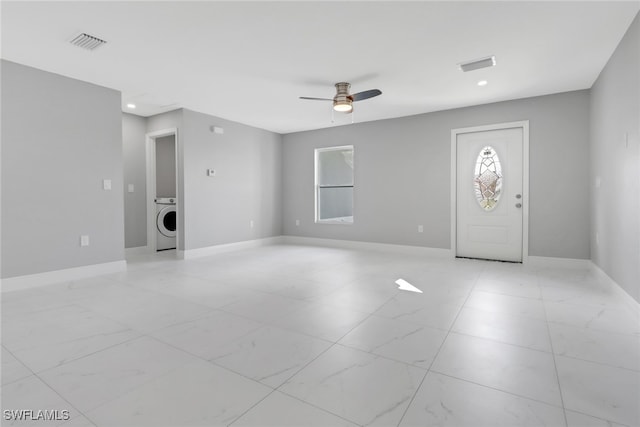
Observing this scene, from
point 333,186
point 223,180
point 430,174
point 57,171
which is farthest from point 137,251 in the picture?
point 430,174

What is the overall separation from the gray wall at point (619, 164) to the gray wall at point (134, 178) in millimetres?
6782

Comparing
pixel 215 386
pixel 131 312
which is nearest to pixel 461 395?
pixel 215 386

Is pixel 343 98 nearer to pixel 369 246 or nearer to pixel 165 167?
pixel 369 246

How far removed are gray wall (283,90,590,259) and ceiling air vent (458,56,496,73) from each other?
1690 millimetres

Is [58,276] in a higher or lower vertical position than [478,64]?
lower

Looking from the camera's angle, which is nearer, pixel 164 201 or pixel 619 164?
pixel 619 164

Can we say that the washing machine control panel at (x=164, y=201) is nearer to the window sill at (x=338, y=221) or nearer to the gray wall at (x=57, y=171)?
the gray wall at (x=57, y=171)

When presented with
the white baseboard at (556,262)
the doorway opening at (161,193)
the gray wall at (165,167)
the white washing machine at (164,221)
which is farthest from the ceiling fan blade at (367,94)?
the gray wall at (165,167)

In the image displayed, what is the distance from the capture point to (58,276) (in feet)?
12.6

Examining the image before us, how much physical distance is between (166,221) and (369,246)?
4063 mm

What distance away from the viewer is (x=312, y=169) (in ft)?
23.1

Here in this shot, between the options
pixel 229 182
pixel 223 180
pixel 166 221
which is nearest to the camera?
pixel 223 180

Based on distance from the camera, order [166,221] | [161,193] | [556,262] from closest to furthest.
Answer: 1. [556,262]
2. [166,221]
3. [161,193]

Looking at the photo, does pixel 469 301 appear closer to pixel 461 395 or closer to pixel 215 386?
pixel 461 395
